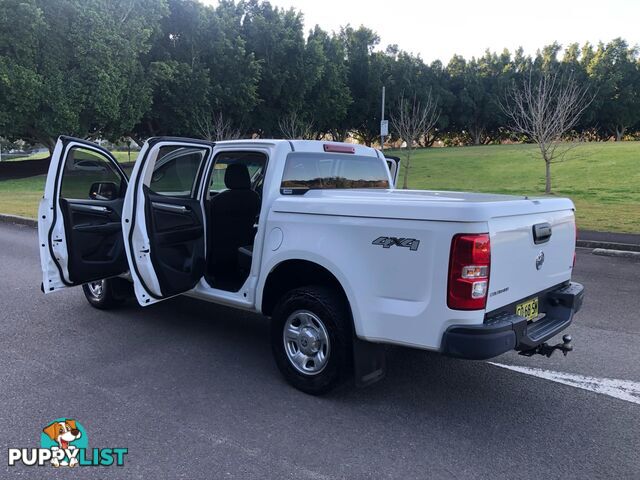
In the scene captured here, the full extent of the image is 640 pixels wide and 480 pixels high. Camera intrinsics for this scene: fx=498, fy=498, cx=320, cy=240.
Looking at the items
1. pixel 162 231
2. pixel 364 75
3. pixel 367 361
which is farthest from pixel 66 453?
pixel 364 75

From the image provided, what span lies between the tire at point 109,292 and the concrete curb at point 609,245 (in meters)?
8.82

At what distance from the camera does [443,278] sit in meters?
2.93

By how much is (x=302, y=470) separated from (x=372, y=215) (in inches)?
62.0

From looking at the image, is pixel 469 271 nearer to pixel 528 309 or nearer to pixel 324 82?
pixel 528 309

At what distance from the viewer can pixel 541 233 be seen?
3.38 meters

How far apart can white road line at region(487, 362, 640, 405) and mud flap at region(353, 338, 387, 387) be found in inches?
53.6

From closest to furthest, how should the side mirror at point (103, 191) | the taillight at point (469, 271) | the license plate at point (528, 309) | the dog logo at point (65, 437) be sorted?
the taillight at point (469, 271) → the dog logo at point (65, 437) → the license plate at point (528, 309) → the side mirror at point (103, 191)

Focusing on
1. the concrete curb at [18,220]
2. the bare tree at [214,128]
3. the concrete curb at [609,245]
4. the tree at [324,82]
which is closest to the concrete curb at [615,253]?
the concrete curb at [609,245]

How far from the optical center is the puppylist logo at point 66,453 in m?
2.94

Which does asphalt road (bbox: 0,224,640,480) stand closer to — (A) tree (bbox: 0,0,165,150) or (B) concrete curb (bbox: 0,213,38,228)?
(B) concrete curb (bbox: 0,213,38,228)

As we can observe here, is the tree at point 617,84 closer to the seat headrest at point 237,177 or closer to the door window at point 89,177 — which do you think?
the seat headrest at point 237,177

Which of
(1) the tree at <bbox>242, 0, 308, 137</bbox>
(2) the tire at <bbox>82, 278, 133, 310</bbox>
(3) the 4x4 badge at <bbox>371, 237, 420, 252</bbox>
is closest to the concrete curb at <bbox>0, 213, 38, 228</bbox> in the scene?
(2) the tire at <bbox>82, 278, 133, 310</bbox>

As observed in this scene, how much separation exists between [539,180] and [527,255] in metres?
28.0

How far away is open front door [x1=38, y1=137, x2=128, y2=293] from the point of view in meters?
4.52
